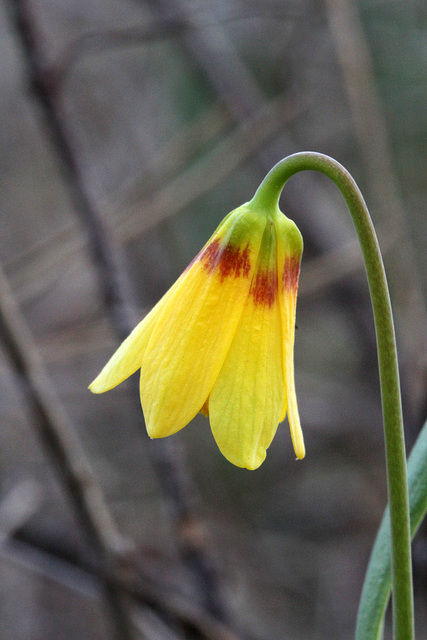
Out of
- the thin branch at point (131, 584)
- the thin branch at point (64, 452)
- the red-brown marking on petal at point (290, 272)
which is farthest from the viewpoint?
the thin branch at point (131, 584)

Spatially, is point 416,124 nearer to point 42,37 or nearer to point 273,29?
point 273,29

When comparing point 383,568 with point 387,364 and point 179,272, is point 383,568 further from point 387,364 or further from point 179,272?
point 179,272

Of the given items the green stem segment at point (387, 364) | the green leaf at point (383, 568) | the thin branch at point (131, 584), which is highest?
the green stem segment at point (387, 364)

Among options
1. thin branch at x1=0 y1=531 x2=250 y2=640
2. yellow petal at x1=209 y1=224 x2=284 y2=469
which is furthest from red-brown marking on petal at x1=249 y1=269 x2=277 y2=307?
thin branch at x1=0 y1=531 x2=250 y2=640

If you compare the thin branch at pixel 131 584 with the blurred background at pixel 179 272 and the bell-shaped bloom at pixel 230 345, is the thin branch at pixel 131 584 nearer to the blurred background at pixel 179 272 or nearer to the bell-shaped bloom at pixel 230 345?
the blurred background at pixel 179 272

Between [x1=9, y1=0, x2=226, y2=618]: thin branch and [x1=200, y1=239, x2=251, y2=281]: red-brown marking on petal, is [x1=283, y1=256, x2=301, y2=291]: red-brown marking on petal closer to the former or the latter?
[x1=200, y1=239, x2=251, y2=281]: red-brown marking on petal

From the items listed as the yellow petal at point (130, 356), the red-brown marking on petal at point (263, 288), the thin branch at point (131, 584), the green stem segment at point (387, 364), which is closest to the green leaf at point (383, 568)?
the green stem segment at point (387, 364)
